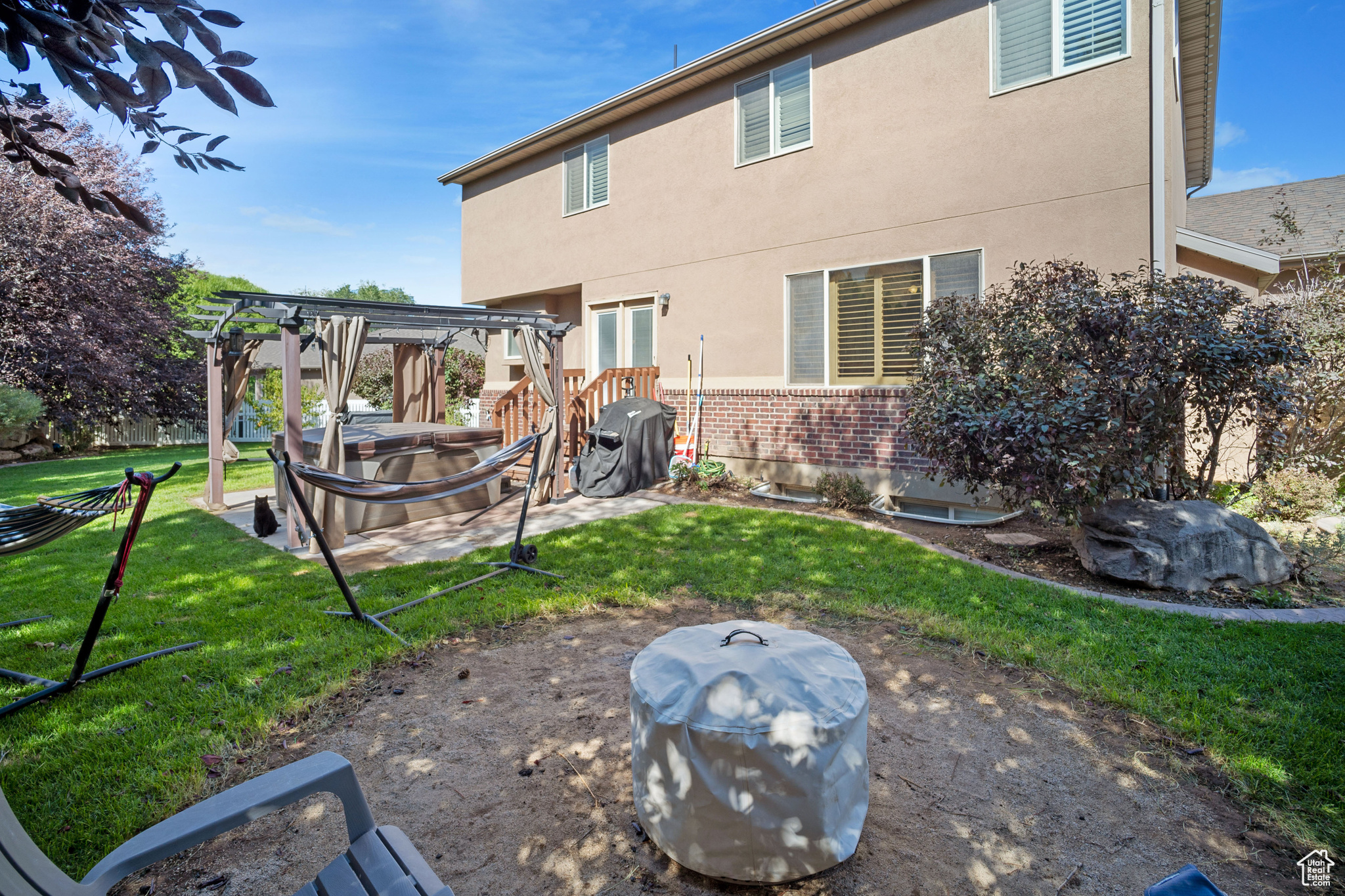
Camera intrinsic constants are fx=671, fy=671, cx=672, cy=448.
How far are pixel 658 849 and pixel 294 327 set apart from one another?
18.6 ft

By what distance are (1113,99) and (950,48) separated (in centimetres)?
194

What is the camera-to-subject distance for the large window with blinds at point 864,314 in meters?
7.71

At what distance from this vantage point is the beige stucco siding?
22.0 feet

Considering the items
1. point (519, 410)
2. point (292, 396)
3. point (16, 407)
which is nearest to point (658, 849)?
point (292, 396)

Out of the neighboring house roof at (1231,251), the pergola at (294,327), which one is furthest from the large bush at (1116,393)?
the pergola at (294,327)

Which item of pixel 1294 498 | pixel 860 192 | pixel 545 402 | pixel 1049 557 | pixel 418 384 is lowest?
pixel 1049 557

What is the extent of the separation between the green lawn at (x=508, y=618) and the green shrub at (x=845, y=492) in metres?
0.84

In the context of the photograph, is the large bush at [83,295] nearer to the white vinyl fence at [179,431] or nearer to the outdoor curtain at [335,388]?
the white vinyl fence at [179,431]

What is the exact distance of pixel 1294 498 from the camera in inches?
256

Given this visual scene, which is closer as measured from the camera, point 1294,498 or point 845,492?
point 1294,498

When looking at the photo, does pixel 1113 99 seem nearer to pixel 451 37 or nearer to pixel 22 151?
pixel 22 151

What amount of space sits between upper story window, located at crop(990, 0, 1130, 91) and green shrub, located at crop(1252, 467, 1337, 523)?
4476mm

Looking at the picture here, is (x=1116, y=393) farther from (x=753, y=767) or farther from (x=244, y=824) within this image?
(x=244, y=824)

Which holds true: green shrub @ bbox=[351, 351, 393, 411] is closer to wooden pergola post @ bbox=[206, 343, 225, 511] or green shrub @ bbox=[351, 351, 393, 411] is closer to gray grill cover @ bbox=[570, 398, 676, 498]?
wooden pergola post @ bbox=[206, 343, 225, 511]
